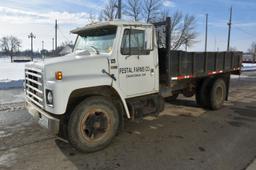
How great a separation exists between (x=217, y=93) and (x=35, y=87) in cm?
583

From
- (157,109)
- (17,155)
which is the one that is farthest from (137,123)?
(17,155)

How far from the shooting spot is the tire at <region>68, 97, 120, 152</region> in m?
4.16

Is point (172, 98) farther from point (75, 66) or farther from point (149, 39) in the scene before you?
point (75, 66)

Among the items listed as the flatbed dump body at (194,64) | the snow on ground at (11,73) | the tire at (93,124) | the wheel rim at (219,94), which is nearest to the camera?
the tire at (93,124)

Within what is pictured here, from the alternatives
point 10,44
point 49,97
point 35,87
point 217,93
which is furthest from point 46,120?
point 10,44

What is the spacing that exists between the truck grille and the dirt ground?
0.92 m

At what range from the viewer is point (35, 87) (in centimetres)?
448

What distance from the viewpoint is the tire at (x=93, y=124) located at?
416 centimetres

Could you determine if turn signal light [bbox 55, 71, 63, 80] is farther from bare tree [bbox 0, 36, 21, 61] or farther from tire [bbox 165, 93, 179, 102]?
bare tree [bbox 0, 36, 21, 61]

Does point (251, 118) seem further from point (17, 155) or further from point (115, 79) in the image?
point (17, 155)

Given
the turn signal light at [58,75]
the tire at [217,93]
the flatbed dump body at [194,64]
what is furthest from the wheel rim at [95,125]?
the tire at [217,93]

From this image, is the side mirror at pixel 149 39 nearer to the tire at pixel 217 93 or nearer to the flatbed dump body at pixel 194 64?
the flatbed dump body at pixel 194 64

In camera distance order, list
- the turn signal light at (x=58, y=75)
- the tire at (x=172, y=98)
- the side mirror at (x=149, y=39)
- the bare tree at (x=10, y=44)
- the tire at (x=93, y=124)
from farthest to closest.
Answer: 1. the bare tree at (x=10, y=44)
2. the tire at (x=172, y=98)
3. the side mirror at (x=149, y=39)
4. the tire at (x=93, y=124)
5. the turn signal light at (x=58, y=75)

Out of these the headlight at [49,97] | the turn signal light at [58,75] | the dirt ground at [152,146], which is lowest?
the dirt ground at [152,146]
